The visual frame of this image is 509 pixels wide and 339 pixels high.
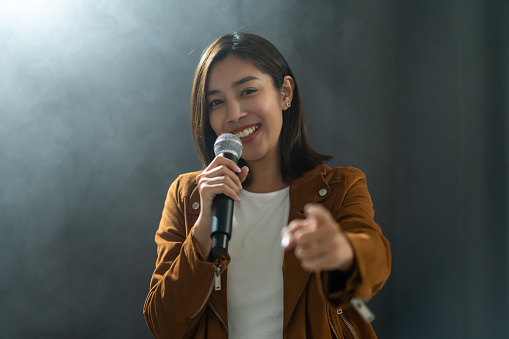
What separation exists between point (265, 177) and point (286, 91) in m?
0.32

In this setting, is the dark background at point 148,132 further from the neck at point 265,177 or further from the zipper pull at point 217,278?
the zipper pull at point 217,278

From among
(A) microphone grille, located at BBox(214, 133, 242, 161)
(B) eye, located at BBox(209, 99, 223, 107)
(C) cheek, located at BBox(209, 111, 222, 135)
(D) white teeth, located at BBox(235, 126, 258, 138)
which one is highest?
(B) eye, located at BBox(209, 99, 223, 107)

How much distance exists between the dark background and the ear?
0.42 m

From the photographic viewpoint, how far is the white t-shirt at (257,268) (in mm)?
1278

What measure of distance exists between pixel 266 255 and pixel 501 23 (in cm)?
110

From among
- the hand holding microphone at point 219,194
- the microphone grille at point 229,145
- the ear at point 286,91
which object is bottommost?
the hand holding microphone at point 219,194

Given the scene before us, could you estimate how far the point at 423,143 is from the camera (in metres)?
1.73

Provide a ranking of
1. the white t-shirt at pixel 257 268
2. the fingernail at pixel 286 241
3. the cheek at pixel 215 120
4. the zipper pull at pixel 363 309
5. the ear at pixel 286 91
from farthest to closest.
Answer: the ear at pixel 286 91 < the cheek at pixel 215 120 < the white t-shirt at pixel 257 268 < the zipper pull at pixel 363 309 < the fingernail at pixel 286 241

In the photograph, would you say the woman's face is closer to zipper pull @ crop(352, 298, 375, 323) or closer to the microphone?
the microphone

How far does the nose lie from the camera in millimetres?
1347

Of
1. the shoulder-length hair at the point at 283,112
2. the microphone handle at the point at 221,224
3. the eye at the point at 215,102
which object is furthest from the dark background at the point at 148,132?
the microphone handle at the point at 221,224

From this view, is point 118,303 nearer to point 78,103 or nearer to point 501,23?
point 78,103

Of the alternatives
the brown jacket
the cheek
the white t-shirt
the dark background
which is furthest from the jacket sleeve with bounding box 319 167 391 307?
the dark background

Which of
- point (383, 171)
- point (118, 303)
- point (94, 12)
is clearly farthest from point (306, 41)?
point (118, 303)
